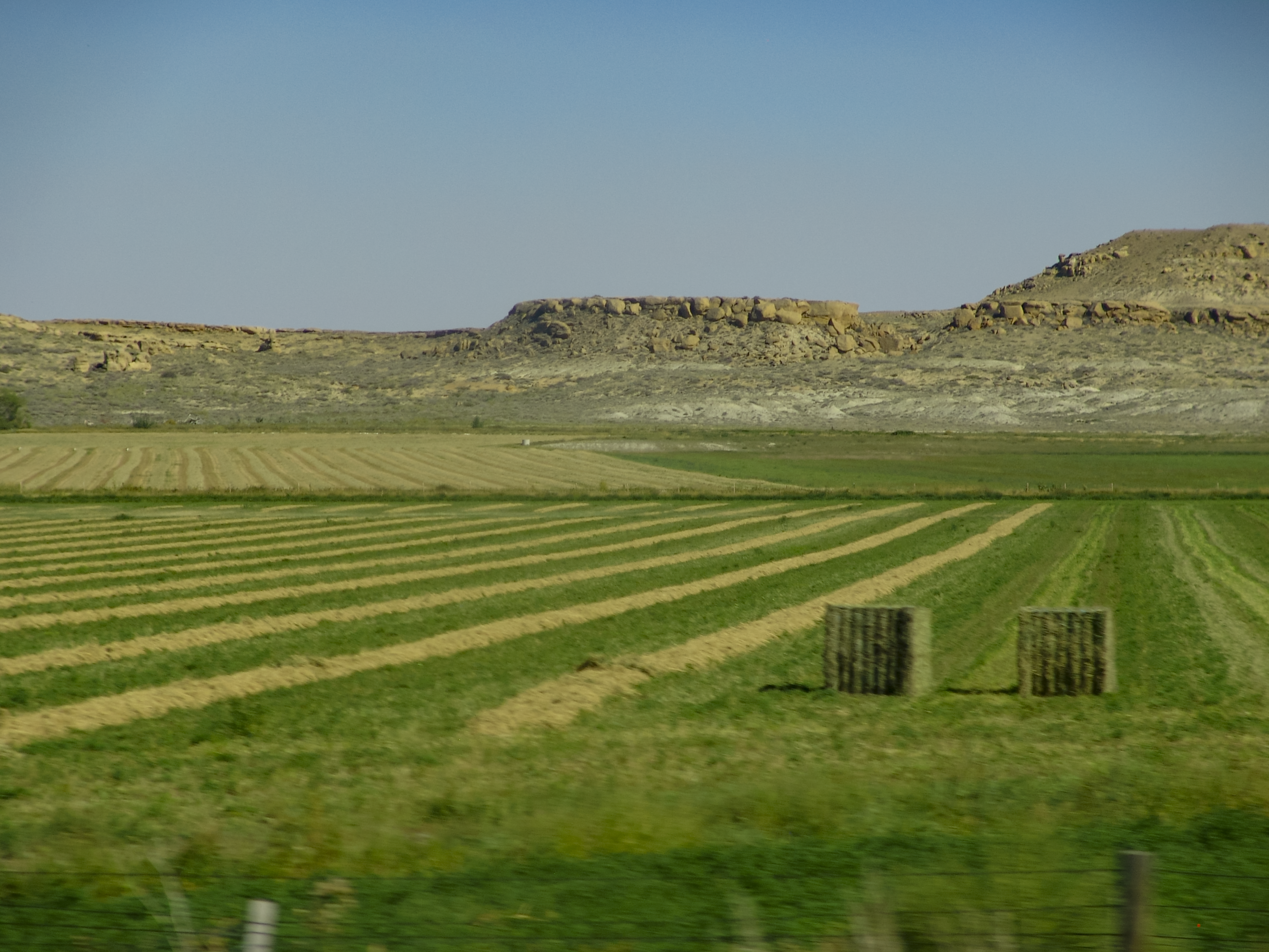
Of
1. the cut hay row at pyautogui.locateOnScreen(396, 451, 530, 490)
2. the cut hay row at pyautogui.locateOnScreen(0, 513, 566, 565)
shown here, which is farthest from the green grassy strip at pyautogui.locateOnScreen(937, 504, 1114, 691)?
the cut hay row at pyautogui.locateOnScreen(396, 451, 530, 490)

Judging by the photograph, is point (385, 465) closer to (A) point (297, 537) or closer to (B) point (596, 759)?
(A) point (297, 537)

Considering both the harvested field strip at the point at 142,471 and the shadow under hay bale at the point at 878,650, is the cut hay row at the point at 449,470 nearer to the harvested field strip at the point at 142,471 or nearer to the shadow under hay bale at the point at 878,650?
the harvested field strip at the point at 142,471

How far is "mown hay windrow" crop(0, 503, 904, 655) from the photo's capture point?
60.5 ft

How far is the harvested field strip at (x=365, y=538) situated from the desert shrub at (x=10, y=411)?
90.0m

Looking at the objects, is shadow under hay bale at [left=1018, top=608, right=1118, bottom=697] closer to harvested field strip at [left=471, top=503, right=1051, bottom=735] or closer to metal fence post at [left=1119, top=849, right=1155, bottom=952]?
harvested field strip at [left=471, top=503, right=1051, bottom=735]

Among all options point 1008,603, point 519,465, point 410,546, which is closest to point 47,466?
point 519,465

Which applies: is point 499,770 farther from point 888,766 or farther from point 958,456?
point 958,456

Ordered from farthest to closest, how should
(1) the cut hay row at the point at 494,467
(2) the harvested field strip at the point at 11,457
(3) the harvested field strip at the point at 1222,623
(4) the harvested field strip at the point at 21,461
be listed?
(2) the harvested field strip at the point at 11,457 < (4) the harvested field strip at the point at 21,461 < (1) the cut hay row at the point at 494,467 < (3) the harvested field strip at the point at 1222,623

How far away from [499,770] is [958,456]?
83464 millimetres

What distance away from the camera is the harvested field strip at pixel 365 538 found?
99.3ft

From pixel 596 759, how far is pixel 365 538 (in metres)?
27.0

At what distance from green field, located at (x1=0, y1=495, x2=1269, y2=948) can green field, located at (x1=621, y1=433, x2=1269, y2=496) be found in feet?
119

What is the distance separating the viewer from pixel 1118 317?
640 ft

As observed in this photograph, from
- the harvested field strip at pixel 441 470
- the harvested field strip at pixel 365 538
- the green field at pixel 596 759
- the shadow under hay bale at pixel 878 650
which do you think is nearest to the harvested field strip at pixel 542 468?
the harvested field strip at pixel 441 470
